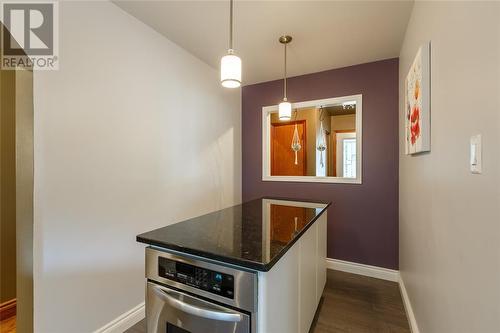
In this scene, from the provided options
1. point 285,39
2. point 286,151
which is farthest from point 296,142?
point 285,39

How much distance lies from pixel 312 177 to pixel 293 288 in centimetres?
207

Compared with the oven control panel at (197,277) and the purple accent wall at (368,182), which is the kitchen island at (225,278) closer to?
the oven control panel at (197,277)

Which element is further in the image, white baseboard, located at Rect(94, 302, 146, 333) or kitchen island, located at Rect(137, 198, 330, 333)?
white baseboard, located at Rect(94, 302, 146, 333)

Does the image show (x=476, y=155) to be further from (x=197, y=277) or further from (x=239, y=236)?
(x=197, y=277)

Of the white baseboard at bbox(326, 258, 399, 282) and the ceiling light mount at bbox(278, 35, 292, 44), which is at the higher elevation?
the ceiling light mount at bbox(278, 35, 292, 44)

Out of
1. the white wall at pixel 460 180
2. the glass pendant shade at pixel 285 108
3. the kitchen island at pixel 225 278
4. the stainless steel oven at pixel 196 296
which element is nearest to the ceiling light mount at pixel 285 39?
the glass pendant shade at pixel 285 108

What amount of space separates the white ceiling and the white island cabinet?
1.75m

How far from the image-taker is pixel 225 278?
98cm

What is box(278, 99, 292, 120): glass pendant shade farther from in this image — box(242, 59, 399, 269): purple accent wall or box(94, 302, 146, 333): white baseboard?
box(94, 302, 146, 333): white baseboard

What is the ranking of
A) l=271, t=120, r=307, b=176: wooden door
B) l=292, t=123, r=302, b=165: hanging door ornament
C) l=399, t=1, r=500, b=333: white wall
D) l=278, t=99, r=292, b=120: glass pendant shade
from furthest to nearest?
l=292, t=123, r=302, b=165: hanging door ornament, l=271, t=120, r=307, b=176: wooden door, l=278, t=99, r=292, b=120: glass pendant shade, l=399, t=1, r=500, b=333: white wall

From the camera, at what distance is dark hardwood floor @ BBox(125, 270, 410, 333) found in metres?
1.93

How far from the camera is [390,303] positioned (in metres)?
2.28

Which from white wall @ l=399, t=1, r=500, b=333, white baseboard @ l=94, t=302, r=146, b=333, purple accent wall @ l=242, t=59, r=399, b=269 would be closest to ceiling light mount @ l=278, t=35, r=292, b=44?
purple accent wall @ l=242, t=59, r=399, b=269

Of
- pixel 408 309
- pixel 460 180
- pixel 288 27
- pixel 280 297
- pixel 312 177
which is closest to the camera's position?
pixel 460 180
